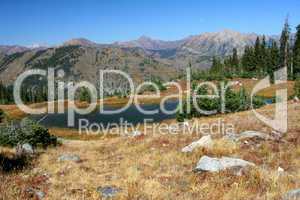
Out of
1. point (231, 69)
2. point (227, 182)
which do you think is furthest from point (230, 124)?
point (231, 69)

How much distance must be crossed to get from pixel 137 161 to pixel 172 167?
9.09 feet

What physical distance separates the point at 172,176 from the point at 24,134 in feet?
60.6

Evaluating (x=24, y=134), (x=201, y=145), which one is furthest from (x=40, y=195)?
(x=24, y=134)

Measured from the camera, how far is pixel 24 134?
93.7 feet

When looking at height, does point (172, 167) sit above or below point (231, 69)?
below

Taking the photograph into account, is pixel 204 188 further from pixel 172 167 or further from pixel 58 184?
pixel 58 184

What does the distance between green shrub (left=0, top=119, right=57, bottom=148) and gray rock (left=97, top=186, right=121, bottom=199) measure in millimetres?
17497

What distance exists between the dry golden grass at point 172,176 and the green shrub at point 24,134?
7912mm

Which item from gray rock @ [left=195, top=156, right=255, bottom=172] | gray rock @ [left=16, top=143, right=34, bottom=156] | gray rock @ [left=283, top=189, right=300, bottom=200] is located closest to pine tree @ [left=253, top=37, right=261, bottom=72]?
gray rock @ [left=16, top=143, right=34, bottom=156]

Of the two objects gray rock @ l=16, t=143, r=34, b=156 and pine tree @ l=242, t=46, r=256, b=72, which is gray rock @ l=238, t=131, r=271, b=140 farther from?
pine tree @ l=242, t=46, r=256, b=72

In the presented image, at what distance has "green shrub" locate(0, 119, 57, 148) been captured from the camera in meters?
27.8

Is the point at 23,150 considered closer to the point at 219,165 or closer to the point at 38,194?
the point at 38,194

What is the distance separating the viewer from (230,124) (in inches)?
1086

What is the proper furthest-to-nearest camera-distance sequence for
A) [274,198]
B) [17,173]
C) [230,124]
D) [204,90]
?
[204,90] → [230,124] → [17,173] → [274,198]
